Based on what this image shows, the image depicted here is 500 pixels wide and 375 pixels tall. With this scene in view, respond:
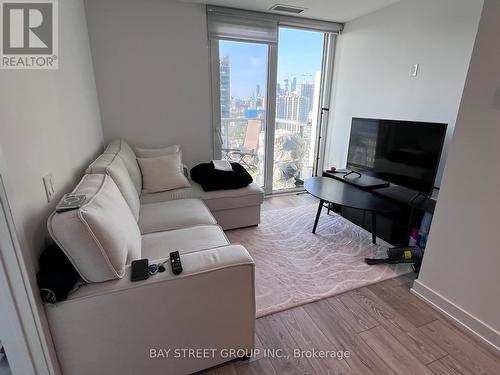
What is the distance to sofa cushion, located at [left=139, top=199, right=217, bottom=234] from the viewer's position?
1.96 m

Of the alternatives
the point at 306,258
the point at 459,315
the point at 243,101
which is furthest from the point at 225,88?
the point at 459,315

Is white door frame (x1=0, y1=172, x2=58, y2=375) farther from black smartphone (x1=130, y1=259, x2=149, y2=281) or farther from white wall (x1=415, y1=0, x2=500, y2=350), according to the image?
white wall (x1=415, y1=0, x2=500, y2=350)

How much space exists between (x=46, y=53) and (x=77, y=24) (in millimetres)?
1011

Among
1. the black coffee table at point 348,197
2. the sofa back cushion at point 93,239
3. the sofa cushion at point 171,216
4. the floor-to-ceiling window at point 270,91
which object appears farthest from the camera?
the floor-to-ceiling window at point 270,91

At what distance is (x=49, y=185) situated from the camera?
4.17ft

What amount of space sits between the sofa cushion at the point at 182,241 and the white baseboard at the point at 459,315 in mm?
1442

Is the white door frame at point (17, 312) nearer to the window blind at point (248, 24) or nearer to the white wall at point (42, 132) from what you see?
the white wall at point (42, 132)

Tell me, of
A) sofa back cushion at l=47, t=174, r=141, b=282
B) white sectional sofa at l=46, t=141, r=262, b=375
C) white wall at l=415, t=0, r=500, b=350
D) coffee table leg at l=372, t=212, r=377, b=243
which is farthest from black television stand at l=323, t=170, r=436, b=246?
sofa back cushion at l=47, t=174, r=141, b=282

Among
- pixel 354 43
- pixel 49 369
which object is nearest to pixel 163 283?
pixel 49 369

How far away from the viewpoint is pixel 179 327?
1197 mm

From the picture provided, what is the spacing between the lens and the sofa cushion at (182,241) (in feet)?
5.21

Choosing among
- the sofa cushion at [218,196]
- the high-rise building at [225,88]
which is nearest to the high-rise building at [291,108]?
the high-rise building at [225,88]

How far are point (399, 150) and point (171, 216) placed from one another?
2152mm

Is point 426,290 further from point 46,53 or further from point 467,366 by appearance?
point 46,53
